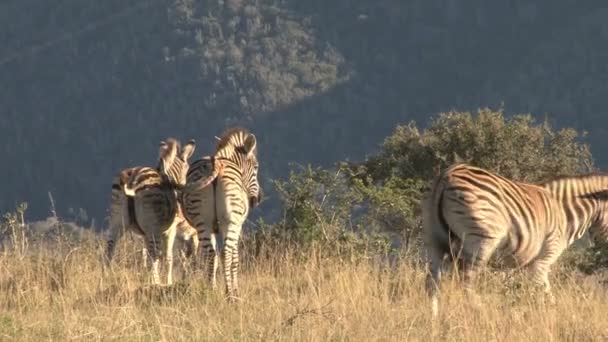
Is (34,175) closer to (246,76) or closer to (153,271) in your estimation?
(246,76)

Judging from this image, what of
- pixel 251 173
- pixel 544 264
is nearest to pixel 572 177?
pixel 544 264

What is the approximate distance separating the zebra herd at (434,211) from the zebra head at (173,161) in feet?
0.04

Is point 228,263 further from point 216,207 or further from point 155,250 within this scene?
point 155,250

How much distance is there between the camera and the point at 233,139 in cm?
1415

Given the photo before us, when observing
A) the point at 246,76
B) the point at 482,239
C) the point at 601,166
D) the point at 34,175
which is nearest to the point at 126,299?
the point at 482,239

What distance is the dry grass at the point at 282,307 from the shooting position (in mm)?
9602

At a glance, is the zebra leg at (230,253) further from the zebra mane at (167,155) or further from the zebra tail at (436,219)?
the zebra mane at (167,155)

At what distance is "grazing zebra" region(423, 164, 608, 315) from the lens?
11320 millimetres

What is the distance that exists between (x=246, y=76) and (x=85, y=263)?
584 feet

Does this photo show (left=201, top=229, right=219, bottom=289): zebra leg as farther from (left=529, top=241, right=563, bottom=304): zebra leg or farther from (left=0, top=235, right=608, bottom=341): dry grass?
(left=529, top=241, right=563, bottom=304): zebra leg

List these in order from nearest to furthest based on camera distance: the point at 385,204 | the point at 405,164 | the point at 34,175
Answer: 1. the point at 385,204
2. the point at 405,164
3. the point at 34,175

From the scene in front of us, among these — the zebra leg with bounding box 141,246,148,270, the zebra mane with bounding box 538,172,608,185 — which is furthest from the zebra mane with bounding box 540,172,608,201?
the zebra leg with bounding box 141,246,148,270

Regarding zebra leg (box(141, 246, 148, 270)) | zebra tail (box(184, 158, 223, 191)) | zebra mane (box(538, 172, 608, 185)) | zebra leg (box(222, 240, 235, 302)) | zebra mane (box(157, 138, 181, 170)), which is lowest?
zebra leg (box(222, 240, 235, 302))

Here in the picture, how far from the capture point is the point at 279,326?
31.8ft
